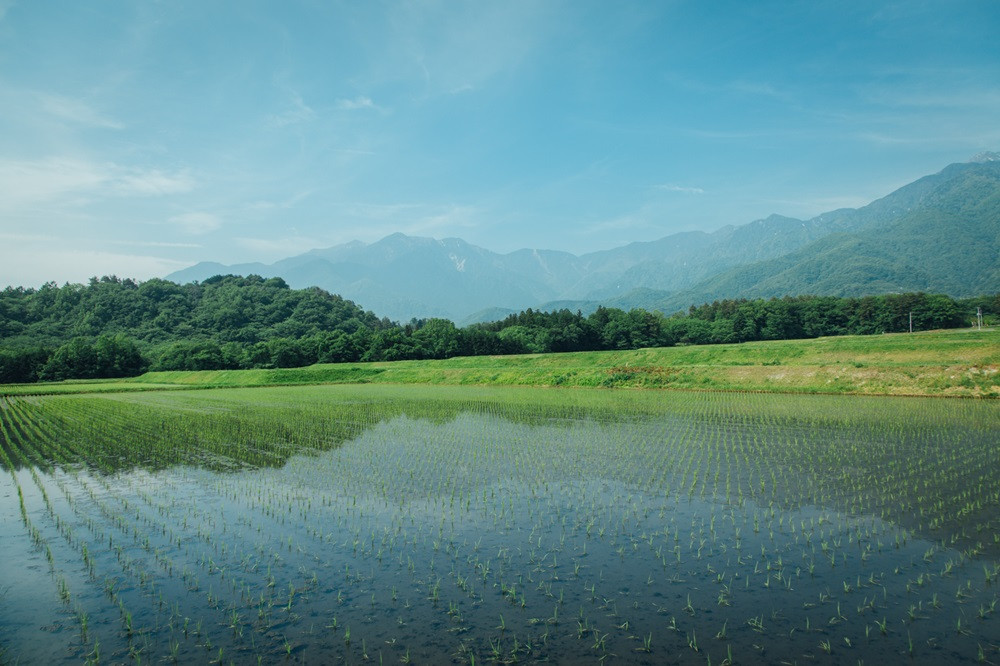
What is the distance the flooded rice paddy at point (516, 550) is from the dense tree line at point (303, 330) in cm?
7144

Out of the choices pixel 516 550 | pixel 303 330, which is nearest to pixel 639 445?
pixel 516 550

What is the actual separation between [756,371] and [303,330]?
10234 centimetres

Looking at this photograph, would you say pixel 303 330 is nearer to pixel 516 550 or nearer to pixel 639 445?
pixel 639 445

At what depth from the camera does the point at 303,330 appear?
120188 mm

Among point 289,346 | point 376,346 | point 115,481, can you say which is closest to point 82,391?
point 289,346

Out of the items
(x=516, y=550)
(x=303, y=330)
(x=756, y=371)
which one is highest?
(x=303, y=330)

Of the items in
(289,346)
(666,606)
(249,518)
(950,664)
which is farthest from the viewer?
(289,346)

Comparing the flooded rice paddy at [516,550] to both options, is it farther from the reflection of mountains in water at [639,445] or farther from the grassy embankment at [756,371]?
the grassy embankment at [756,371]

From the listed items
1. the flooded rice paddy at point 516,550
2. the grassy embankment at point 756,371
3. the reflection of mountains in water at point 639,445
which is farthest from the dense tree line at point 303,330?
the flooded rice paddy at point 516,550

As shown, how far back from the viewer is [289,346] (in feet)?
295

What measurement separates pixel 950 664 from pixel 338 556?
334 inches

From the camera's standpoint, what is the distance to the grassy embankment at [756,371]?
32.2m

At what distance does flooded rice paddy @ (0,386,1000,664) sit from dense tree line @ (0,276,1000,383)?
2812 inches

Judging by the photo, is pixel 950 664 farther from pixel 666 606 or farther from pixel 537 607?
pixel 537 607
